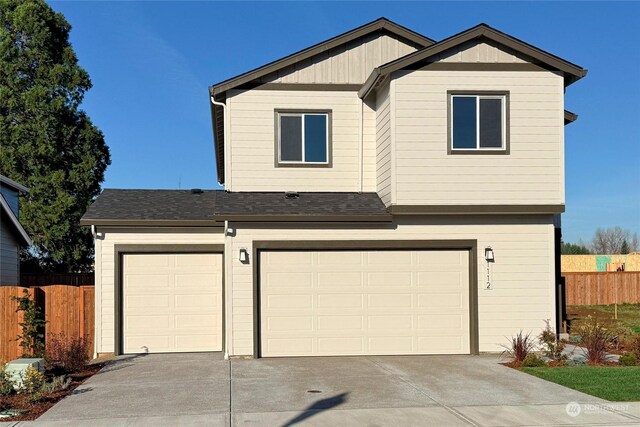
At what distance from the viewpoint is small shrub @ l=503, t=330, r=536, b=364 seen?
42.4ft

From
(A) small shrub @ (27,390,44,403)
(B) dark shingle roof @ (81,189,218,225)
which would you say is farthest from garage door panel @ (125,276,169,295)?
(A) small shrub @ (27,390,44,403)

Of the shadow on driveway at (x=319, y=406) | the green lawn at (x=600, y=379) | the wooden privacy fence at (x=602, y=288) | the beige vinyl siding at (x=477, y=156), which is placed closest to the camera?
the shadow on driveway at (x=319, y=406)

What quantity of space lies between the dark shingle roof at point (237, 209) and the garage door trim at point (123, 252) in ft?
1.80

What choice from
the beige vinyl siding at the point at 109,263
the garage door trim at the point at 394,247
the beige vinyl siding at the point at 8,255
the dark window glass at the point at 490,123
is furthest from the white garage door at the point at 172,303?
the beige vinyl siding at the point at 8,255

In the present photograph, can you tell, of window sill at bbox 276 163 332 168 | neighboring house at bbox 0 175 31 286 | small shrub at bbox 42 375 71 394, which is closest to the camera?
small shrub at bbox 42 375 71 394

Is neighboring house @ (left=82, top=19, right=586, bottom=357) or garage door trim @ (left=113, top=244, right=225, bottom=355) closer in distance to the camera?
neighboring house @ (left=82, top=19, right=586, bottom=357)

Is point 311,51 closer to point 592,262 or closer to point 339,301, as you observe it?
point 339,301

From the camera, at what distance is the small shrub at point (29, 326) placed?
13766 millimetres

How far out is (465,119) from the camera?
1400cm

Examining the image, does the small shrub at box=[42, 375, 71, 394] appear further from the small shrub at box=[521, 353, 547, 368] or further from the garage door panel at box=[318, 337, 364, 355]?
the small shrub at box=[521, 353, 547, 368]

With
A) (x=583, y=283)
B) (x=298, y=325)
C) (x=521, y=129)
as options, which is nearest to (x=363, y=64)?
(x=521, y=129)

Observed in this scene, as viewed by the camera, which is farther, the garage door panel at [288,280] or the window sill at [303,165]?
the window sill at [303,165]

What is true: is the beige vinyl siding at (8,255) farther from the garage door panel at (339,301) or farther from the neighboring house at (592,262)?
the neighboring house at (592,262)

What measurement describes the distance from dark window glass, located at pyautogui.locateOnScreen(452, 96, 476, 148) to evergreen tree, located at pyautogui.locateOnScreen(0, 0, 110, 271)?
1909 centimetres
